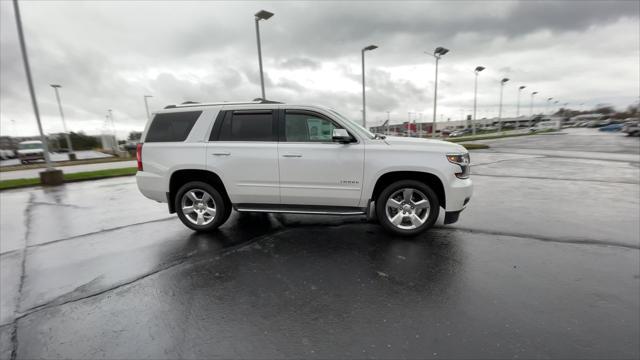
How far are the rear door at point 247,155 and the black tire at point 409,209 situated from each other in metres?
1.64

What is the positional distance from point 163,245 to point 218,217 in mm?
886

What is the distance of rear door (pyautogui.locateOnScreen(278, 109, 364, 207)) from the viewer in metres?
4.57

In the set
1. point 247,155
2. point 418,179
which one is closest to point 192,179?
point 247,155

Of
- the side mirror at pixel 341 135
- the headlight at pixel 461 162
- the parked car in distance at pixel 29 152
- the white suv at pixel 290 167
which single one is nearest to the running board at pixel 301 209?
the white suv at pixel 290 167

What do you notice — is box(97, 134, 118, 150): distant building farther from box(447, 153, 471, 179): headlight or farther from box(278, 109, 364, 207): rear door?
box(447, 153, 471, 179): headlight

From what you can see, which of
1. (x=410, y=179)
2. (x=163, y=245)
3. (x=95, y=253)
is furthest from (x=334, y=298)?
(x=95, y=253)

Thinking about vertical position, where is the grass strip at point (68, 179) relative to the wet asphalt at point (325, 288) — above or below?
above

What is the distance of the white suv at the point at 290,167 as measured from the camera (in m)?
4.51

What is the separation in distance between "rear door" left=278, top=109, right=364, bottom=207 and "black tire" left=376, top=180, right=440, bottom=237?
0.40 metres

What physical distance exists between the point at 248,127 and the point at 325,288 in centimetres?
283

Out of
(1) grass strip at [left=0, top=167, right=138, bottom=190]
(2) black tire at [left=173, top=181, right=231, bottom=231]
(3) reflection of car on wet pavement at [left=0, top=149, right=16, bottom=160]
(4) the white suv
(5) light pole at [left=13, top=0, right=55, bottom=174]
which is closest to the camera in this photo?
(4) the white suv

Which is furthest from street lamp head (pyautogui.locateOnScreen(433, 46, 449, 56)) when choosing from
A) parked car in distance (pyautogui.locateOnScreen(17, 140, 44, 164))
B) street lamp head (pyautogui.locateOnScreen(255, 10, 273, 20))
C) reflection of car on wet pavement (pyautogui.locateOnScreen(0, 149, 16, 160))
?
reflection of car on wet pavement (pyautogui.locateOnScreen(0, 149, 16, 160))

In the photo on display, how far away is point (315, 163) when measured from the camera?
4.62 meters

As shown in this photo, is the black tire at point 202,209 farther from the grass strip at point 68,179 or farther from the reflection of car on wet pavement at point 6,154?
the reflection of car on wet pavement at point 6,154
